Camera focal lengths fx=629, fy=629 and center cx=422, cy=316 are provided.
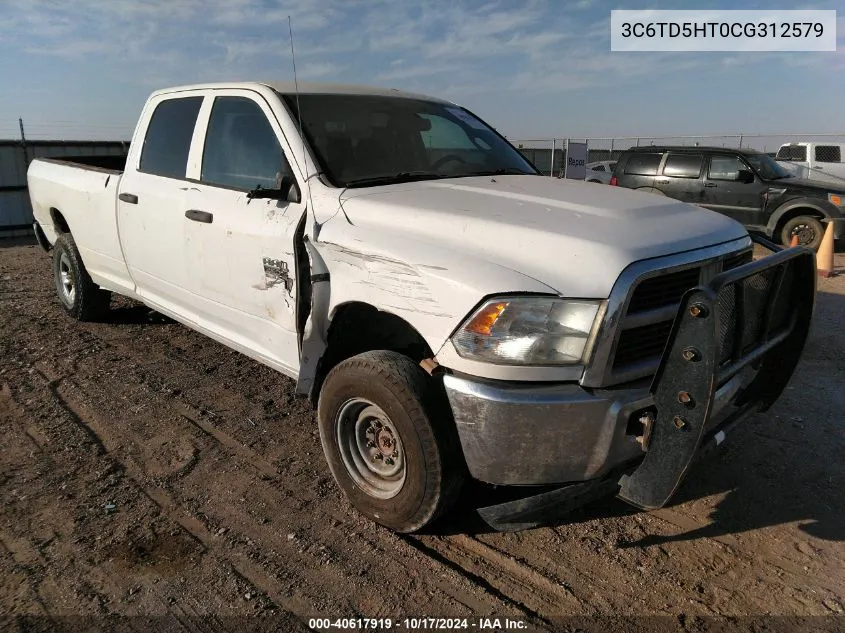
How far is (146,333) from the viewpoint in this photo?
19.4ft

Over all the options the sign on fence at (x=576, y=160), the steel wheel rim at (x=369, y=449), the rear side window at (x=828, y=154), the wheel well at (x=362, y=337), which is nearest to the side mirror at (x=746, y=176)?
the sign on fence at (x=576, y=160)

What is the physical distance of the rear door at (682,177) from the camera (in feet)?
38.4

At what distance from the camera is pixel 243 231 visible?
3.51 metres

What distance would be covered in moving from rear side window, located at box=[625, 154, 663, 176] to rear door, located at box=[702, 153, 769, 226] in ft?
3.25

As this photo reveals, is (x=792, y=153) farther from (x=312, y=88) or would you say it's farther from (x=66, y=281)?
(x=66, y=281)

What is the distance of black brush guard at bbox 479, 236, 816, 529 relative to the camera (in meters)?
2.22

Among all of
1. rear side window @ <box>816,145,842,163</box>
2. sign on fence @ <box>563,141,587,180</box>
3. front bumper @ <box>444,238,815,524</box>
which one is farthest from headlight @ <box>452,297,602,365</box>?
rear side window @ <box>816,145,842,163</box>

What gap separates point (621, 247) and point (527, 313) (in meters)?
0.46

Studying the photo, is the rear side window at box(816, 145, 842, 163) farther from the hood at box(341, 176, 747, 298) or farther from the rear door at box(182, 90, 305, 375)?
the rear door at box(182, 90, 305, 375)

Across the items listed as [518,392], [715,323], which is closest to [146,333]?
[518,392]

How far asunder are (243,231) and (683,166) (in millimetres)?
10512

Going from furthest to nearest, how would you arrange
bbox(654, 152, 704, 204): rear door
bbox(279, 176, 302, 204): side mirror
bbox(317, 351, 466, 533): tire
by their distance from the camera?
bbox(654, 152, 704, 204): rear door
bbox(279, 176, 302, 204): side mirror
bbox(317, 351, 466, 533): tire

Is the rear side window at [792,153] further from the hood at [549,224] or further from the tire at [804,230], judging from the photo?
the hood at [549,224]

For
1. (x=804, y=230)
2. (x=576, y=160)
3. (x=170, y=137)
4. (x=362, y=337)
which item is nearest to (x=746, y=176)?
(x=804, y=230)
